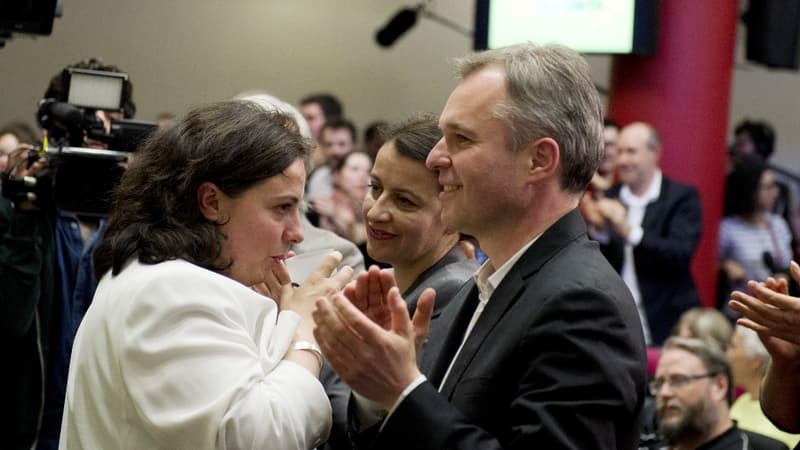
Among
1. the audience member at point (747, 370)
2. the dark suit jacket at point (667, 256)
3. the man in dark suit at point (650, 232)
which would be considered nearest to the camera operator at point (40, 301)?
the audience member at point (747, 370)

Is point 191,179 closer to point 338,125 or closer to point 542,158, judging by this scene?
point 542,158

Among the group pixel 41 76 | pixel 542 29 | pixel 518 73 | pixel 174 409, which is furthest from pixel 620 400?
pixel 41 76

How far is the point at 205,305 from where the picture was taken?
2262 millimetres

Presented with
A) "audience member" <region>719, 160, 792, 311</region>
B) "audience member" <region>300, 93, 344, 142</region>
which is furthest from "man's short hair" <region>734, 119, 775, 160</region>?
"audience member" <region>300, 93, 344, 142</region>

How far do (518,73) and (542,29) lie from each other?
184 inches

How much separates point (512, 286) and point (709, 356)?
2.54m

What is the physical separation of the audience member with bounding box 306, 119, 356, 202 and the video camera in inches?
109

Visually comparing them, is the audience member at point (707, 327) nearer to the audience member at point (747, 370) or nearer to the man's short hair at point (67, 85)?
the audience member at point (747, 370)

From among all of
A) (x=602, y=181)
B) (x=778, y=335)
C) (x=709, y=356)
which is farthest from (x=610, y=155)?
(x=778, y=335)

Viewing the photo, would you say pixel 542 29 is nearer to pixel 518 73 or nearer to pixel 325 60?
pixel 325 60

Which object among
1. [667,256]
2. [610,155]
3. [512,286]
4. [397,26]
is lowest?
[667,256]

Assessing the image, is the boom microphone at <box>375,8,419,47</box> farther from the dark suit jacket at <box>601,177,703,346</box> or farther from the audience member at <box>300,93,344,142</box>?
the dark suit jacket at <box>601,177,703,346</box>

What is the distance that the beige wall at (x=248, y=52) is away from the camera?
29.8 feet

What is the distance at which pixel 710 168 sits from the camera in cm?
726
